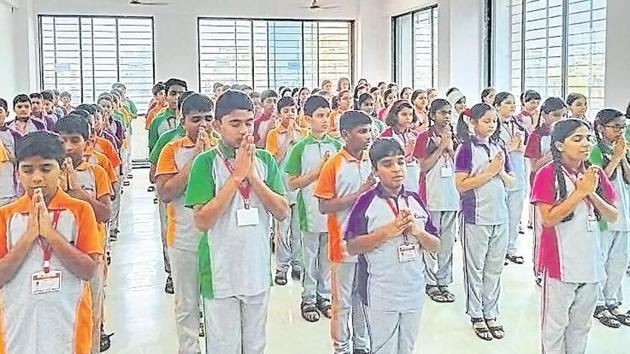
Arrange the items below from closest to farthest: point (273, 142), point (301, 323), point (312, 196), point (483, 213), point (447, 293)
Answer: point (483, 213) < point (312, 196) < point (301, 323) < point (447, 293) < point (273, 142)

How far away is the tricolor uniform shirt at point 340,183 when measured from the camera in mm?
3682

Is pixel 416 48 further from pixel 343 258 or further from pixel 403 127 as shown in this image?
pixel 343 258

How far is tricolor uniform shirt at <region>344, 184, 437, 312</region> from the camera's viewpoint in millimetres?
2920

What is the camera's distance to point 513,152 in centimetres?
596

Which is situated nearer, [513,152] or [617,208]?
[617,208]

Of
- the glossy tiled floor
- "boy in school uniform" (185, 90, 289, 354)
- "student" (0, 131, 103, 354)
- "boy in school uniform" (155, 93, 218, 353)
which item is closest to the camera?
"student" (0, 131, 103, 354)

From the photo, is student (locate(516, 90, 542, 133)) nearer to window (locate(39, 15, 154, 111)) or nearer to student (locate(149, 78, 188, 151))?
student (locate(149, 78, 188, 151))

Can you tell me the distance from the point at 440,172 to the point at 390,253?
206 centimetres

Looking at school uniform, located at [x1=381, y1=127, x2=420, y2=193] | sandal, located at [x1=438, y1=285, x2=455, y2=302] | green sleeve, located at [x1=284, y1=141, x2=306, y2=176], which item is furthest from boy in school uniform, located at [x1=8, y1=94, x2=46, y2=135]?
sandal, located at [x1=438, y1=285, x2=455, y2=302]

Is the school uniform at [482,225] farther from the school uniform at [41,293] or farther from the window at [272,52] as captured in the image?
the window at [272,52]

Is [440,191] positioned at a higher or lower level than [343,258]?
higher

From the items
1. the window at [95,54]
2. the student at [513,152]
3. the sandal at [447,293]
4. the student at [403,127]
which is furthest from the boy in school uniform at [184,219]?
the window at [95,54]

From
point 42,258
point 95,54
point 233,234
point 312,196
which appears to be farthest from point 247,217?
point 95,54

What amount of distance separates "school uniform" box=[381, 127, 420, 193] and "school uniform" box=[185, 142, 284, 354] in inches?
63.8
